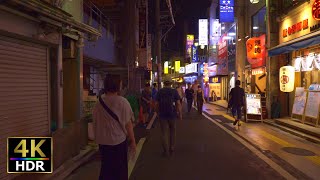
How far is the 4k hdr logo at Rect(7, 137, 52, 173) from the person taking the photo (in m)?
4.06

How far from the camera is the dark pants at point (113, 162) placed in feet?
15.5

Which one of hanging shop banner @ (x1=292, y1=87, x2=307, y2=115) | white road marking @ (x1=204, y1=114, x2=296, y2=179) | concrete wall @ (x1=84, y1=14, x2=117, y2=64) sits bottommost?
white road marking @ (x1=204, y1=114, x2=296, y2=179)

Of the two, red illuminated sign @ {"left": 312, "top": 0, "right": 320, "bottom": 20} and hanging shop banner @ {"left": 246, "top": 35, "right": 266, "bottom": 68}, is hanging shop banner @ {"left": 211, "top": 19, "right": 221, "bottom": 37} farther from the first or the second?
red illuminated sign @ {"left": 312, "top": 0, "right": 320, "bottom": 20}

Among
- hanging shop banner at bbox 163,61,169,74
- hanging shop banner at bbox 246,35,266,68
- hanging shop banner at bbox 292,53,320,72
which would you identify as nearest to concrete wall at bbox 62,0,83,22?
hanging shop banner at bbox 292,53,320,72

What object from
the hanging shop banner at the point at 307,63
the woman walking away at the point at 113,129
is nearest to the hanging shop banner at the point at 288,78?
the hanging shop banner at the point at 307,63

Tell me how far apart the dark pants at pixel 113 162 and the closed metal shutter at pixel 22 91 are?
2.51m

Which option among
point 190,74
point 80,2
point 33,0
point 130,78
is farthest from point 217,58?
point 33,0

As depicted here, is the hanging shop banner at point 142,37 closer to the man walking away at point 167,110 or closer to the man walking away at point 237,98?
the man walking away at point 237,98

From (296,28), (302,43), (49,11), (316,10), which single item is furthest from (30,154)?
(296,28)

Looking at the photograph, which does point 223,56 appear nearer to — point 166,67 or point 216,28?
point 216,28

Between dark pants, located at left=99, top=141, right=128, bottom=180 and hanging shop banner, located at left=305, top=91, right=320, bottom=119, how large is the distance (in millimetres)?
9817

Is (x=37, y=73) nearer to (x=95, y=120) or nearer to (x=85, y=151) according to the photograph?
(x=85, y=151)

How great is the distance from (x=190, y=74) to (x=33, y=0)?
47.1 m

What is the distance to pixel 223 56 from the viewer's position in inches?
1282
